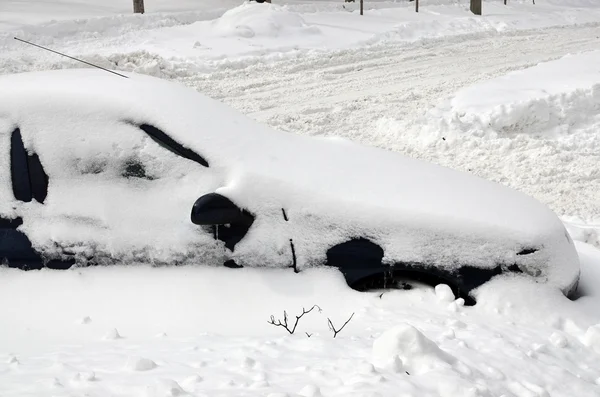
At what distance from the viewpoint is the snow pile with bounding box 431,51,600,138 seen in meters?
8.54

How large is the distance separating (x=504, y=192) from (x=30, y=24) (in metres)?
14.7

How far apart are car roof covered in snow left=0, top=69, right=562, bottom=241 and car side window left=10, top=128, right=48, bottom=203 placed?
18 cm

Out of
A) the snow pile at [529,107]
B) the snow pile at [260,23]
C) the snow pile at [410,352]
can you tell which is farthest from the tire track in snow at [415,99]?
the snow pile at [410,352]

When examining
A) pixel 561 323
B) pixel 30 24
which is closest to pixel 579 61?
pixel 561 323

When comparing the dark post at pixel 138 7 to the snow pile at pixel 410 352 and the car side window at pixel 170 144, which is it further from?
the snow pile at pixel 410 352

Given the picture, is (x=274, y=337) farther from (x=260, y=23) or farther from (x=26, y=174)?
(x=260, y=23)

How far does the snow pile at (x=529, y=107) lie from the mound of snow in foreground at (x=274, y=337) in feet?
15.0

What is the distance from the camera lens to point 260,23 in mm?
16578

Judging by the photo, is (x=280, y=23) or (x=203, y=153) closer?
(x=203, y=153)

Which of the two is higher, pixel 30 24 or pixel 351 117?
pixel 30 24

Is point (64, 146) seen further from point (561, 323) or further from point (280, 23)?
point (280, 23)

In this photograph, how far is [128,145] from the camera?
12.9 ft

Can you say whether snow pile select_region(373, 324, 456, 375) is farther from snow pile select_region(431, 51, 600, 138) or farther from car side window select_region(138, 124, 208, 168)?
snow pile select_region(431, 51, 600, 138)

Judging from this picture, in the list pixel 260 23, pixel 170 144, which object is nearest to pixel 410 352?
pixel 170 144
